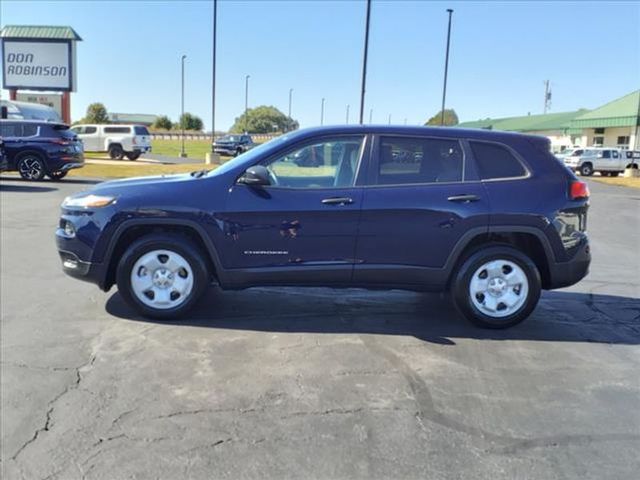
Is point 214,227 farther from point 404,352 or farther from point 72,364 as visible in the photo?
point 404,352

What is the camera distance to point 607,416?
3.48m

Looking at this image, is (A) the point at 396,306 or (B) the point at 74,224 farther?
(A) the point at 396,306

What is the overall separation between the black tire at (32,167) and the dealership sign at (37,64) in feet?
72.5

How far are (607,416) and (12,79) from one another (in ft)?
135

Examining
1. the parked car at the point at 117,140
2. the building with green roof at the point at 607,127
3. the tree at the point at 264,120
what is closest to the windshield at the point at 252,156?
the parked car at the point at 117,140

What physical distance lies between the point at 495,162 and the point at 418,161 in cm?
68

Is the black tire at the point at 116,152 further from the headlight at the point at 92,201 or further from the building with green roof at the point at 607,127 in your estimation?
the headlight at the point at 92,201

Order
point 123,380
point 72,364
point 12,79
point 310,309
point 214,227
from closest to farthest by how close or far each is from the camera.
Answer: point 123,380
point 72,364
point 214,227
point 310,309
point 12,79

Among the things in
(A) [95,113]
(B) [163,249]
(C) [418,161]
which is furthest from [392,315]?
(A) [95,113]

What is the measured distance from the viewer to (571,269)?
16.5ft

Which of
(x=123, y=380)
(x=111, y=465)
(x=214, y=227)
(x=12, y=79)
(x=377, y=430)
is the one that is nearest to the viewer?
(x=111, y=465)

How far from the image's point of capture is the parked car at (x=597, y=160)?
1479 inches

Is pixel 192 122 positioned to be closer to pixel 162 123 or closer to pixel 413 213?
pixel 162 123

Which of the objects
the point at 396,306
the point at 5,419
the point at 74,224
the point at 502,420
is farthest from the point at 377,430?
the point at 74,224
